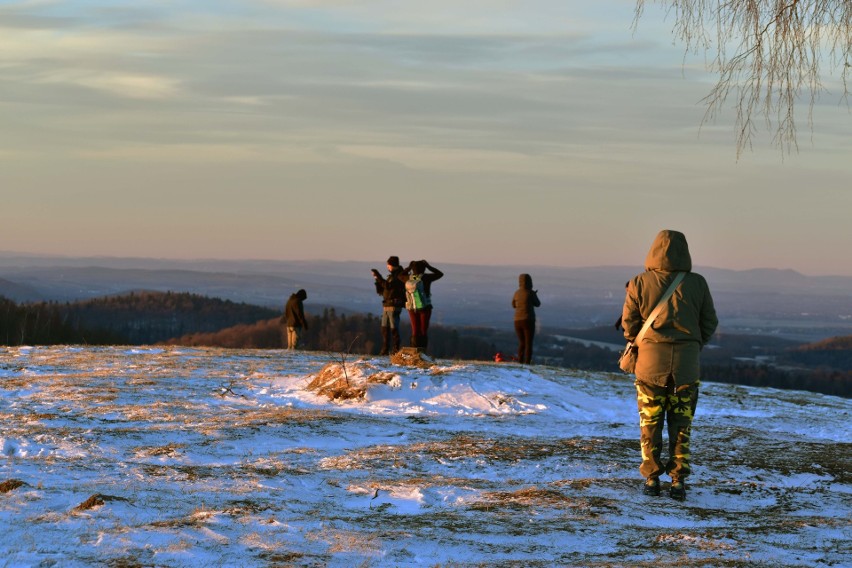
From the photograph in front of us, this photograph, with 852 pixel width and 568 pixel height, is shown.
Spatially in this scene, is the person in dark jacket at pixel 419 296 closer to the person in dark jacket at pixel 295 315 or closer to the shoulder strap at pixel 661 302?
the person in dark jacket at pixel 295 315

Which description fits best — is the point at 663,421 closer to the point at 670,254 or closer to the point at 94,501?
the point at 670,254

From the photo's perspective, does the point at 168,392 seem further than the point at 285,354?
No

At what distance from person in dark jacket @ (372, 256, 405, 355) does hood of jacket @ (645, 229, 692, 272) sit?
1295 cm

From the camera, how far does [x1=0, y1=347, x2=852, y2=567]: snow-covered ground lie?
6848mm

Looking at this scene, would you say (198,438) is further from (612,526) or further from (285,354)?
(285,354)

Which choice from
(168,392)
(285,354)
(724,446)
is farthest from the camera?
(285,354)

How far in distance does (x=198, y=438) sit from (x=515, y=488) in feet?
13.3

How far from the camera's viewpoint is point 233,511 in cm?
767

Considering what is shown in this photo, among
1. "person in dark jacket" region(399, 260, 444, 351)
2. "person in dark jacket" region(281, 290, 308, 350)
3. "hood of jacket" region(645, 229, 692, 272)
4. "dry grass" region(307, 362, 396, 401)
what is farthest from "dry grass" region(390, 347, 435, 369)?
"hood of jacket" region(645, 229, 692, 272)

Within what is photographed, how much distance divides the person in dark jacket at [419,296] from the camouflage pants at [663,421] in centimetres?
1206

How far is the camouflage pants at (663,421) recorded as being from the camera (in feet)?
29.7

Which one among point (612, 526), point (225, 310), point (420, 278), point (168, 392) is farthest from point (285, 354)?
point (225, 310)

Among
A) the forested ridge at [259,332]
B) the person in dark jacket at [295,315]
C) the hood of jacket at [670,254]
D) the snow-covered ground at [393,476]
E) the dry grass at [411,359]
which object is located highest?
the hood of jacket at [670,254]

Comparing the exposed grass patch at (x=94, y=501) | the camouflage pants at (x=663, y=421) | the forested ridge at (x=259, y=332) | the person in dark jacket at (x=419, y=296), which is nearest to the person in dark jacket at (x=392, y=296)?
→ the person in dark jacket at (x=419, y=296)
